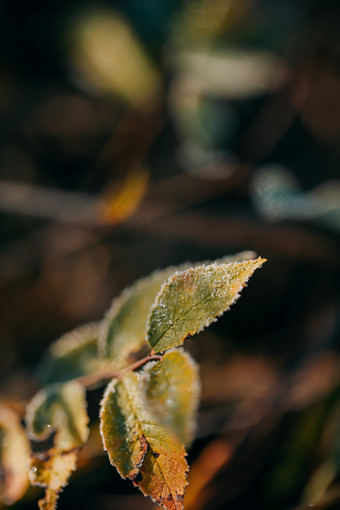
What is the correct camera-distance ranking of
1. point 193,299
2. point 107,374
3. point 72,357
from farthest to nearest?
point 72,357
point 107,374
point 193,299

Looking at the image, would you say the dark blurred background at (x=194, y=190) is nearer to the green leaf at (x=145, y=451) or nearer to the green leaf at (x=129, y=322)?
the green leaf at (x=129, y=322)

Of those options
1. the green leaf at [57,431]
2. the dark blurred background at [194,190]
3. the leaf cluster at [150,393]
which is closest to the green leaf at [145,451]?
the leaf cluster at [150,393]

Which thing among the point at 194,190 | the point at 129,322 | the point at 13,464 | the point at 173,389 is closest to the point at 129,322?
the point at 129,322

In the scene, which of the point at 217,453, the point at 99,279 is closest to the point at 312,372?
the point at 217,453

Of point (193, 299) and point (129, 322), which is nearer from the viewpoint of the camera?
point (193, 299)

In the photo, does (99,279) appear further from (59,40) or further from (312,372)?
(59,40)

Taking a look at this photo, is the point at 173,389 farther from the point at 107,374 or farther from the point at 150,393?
the point at 107,374

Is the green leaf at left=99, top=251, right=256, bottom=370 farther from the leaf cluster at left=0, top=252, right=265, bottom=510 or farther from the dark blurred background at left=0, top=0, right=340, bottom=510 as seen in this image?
the dark blurred background at left=0, top=0, right=340, bottom=510
